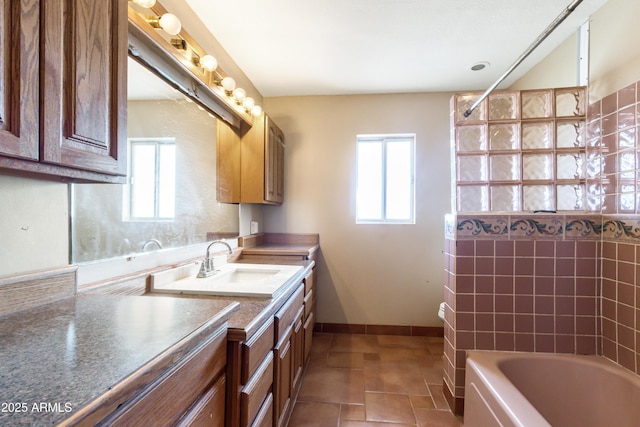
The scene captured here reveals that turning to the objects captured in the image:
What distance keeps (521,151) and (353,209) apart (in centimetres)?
147

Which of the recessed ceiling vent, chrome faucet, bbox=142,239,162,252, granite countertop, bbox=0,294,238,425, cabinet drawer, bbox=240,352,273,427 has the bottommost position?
cabinet drawer, bbox=240,352,273,427

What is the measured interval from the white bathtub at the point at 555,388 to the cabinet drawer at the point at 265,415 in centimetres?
96

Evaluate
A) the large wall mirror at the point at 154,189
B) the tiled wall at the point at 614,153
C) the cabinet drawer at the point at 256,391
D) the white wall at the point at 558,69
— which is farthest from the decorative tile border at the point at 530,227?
the large wall mirror at the point at 154,189

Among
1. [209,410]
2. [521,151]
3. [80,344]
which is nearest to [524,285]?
[521,151]

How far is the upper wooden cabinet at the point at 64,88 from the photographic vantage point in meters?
0.56

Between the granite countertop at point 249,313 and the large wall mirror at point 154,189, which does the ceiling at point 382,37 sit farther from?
the granite countertop at point 249,313

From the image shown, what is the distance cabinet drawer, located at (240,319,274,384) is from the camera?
905mm

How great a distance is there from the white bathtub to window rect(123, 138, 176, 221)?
5.79ft

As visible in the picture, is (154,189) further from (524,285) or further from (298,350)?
(524,285)

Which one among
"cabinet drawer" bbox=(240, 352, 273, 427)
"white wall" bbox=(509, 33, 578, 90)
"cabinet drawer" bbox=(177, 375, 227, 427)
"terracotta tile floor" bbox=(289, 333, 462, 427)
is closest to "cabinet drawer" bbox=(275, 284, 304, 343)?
"cabinet drawer" bbox=(240, 352, 273, 427)

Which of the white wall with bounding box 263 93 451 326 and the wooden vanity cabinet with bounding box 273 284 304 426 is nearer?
the wooden vanity cabinet with bounding box 273 284 304 426

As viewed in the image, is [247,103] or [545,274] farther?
[247,103]

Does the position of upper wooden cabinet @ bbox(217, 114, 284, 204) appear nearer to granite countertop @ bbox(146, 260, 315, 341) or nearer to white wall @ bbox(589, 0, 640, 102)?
granite countertop @ bbox(146, 260, 315, 341)

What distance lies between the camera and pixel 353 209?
2.81 metres
